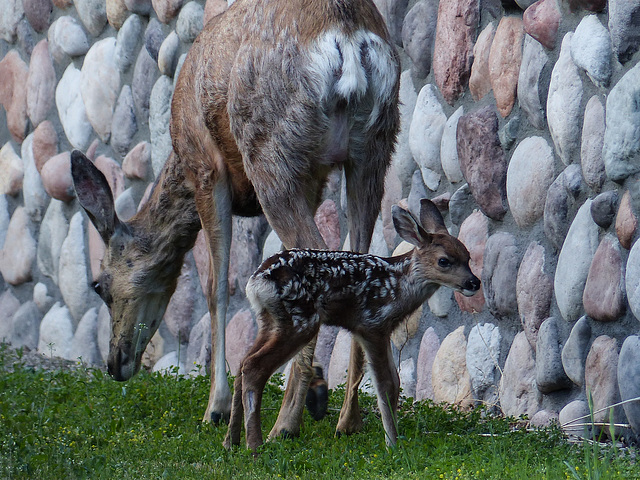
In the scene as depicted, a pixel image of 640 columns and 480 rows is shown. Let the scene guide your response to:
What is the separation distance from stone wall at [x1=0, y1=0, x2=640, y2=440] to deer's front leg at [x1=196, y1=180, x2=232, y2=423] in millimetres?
810

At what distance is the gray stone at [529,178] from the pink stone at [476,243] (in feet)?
0.91

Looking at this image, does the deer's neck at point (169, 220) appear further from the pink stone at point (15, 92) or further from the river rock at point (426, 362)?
the pink stone at point (15, 92)

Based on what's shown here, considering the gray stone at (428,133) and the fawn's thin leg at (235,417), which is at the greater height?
the gray stone at (428,133)

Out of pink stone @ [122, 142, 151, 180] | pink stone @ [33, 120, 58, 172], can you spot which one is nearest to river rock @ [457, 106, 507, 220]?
pink stone @ [122, 142, 151, 180]

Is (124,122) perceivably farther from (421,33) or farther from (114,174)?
(421,33)

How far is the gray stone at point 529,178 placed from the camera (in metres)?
5.20

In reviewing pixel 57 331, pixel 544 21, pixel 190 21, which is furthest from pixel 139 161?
pixel 544 21

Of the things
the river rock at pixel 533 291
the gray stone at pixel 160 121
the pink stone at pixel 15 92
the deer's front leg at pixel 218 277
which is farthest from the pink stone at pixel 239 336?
the pink stone at pixel 15 92

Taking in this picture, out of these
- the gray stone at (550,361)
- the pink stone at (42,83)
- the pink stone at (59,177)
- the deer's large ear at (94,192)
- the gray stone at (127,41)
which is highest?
the pink stone at (42,83)

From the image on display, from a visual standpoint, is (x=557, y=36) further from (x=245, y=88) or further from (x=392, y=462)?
(x=392, y=462)

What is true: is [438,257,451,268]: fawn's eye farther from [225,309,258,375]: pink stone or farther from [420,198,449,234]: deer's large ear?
[225,309,258,375]: pink stone

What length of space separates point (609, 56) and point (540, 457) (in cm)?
196

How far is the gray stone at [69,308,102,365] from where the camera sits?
876 cm

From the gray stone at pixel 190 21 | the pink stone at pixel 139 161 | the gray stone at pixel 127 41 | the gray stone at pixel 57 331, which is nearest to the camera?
the gray stone at pixel 190 21
